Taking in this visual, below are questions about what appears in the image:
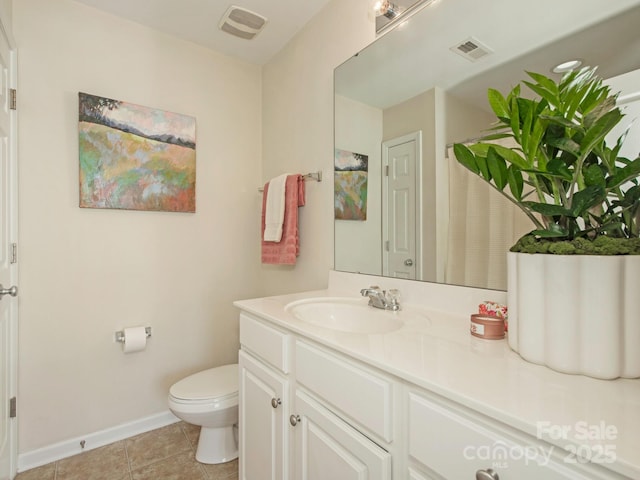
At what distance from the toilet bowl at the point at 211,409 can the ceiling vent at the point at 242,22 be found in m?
2.04

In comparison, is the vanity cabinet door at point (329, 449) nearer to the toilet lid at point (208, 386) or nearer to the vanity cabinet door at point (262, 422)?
the vanity cabinet door at point (262, 422)

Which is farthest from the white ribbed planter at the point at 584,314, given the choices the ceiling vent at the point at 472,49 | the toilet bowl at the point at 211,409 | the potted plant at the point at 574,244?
the toilet bowl at the point at 211,409

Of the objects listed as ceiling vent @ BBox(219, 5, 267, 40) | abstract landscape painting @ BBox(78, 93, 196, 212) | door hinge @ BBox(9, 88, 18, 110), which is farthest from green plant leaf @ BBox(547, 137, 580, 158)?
door hinge @ BBox(9, 88, 18, 110)

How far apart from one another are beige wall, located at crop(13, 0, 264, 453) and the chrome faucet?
30.7 inches

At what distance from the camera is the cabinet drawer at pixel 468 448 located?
1.56 feet

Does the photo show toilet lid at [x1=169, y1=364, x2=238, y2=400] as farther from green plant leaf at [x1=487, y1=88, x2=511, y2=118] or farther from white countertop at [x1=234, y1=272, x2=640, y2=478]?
green plant leaf at [x1=487, y1=88, x2=511, y2=118]

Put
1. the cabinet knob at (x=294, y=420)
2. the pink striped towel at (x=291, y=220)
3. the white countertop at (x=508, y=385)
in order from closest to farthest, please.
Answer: the white countertop at (x=508, y=385)
the cabinet knob at (x=294, y=420)
the pink striped towel at (x=291, y=220)

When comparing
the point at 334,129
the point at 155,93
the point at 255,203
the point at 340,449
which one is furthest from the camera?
the point at 255,203

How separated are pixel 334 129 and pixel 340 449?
144 centimetres

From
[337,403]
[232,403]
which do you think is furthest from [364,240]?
[232,403]

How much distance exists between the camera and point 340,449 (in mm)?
841

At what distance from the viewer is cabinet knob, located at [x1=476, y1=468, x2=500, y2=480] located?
20.3 inches

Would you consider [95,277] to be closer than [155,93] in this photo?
Yes

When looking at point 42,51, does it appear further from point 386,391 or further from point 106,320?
point 386,391
